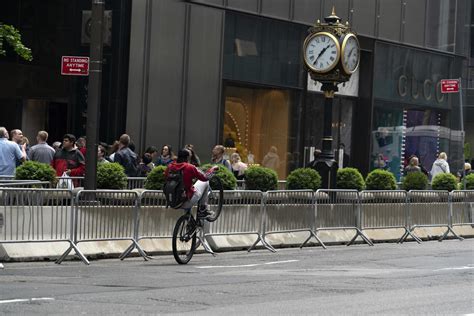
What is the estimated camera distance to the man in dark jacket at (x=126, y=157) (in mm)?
22156

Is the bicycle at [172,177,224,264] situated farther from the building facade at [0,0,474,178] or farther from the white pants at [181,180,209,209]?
the building facade at [0,0,474,178]

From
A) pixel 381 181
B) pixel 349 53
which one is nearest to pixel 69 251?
pixel 349 53

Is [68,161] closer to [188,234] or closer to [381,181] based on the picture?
[188,234]

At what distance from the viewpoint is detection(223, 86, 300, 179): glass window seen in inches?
1195

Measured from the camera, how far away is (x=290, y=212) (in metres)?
20.3

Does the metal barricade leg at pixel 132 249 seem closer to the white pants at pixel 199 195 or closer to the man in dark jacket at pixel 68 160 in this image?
the white pants at pixel 199 195

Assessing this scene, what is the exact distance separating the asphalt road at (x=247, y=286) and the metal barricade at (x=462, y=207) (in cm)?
656

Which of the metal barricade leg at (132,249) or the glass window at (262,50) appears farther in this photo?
the glass window at (262,50)

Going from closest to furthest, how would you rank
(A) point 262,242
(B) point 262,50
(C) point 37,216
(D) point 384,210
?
1. (C) point 37,216
2. (A) point 262,242
3. (D) point 384,210
4. (B) point 262,50

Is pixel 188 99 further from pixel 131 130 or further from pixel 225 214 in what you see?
pixel 225 214

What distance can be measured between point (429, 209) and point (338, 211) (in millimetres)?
3455

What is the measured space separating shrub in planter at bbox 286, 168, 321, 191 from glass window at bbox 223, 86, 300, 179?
26.8 ft

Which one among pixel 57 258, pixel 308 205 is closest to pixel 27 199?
pixel 57 258

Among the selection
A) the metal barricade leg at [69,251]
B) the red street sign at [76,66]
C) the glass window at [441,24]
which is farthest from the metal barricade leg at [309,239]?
the glass window at [441,24]
